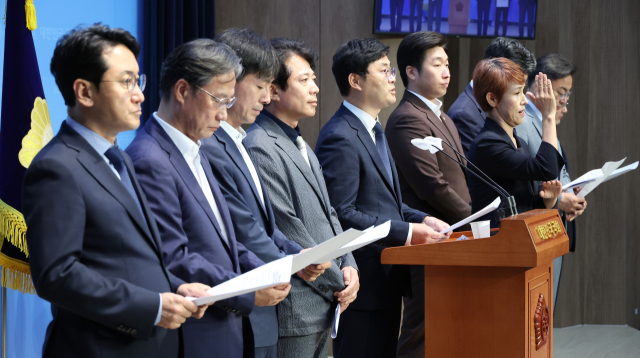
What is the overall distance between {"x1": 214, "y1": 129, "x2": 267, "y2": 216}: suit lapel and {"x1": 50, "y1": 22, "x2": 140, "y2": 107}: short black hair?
22.5 inches

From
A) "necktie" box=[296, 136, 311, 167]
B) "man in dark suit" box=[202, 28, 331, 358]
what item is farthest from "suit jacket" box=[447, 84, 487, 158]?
"man in dark suit" box=[202, 28, 331, 358]

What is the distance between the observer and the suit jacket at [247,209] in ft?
6.37

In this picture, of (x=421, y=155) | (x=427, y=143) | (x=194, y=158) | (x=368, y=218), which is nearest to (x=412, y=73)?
(x=421, y=155)

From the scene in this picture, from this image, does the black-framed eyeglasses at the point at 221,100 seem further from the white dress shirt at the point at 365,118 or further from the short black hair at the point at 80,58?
the white dress shirt at the point at 365,118

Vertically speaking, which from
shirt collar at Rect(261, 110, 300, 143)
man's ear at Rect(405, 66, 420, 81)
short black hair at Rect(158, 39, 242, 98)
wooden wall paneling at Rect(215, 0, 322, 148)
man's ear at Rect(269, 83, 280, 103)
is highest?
wooden wall paneling at Rect(215, 0, 322, 148)

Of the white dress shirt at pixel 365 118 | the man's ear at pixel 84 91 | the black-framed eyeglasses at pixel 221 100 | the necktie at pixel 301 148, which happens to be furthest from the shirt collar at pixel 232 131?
the white dress shirt at pixel 365 118

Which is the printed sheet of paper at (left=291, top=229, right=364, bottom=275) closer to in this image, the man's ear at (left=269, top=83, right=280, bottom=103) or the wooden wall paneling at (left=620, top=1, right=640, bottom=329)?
the man's ear at (left=269, top=83, right=280, bottom=103)

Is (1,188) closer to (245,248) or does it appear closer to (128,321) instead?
(245,248)

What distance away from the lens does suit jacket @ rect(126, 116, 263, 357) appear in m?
1.66

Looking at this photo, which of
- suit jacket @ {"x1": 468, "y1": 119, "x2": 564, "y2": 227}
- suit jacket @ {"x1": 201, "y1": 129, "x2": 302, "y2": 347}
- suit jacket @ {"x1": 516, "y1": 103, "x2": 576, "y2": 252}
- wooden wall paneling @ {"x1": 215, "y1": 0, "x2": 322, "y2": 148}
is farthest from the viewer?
wooden wall paneling @ {"x1": 215, "y1": 0, "x2": 322, "y2": 148}

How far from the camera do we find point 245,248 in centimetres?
192

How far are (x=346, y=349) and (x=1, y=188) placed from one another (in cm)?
139

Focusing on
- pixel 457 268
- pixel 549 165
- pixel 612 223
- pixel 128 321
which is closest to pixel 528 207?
pixel 549 165

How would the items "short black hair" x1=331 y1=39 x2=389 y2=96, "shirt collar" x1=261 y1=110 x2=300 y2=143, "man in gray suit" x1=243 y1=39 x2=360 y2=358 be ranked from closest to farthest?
"man in gray suit" x1=243 y1=39 x2=360 y2=358 < "shirt collar" x1=261 y1=110 x2=300 y2=143 < "short black hair" x1=331 y1=39 x2=389 y2=96
